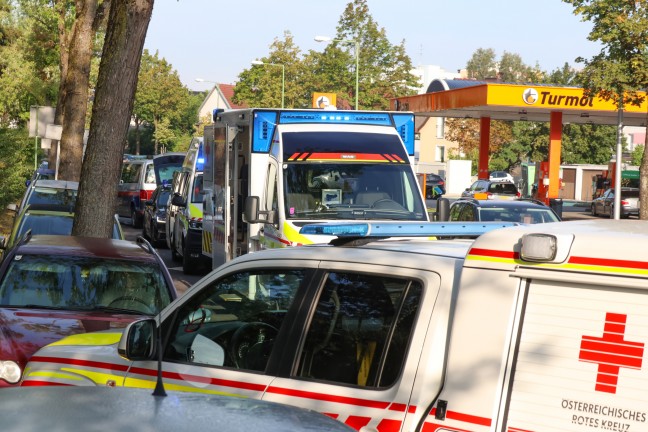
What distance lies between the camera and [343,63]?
216ft

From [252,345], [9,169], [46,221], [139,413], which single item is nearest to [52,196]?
[46,221]

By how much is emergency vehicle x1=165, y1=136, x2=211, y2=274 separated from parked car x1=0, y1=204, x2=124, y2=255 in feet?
17.6

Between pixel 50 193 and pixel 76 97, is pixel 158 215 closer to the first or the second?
pixel 76 97

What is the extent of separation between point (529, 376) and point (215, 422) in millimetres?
1392

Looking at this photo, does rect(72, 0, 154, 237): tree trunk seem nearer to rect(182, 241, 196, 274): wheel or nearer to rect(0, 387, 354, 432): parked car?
rect(182, 241, 196, 274): wheel

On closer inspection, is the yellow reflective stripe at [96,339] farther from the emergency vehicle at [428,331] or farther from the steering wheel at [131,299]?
the steering wheel at [131,299]

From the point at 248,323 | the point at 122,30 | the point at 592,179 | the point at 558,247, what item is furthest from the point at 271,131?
the point at 592,179

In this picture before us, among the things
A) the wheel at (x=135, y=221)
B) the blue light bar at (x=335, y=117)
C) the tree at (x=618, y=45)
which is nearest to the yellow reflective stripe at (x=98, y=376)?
the blue light bar at (x=335, y=117)

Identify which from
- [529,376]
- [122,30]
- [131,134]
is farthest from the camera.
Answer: [131,134]

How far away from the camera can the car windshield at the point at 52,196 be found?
57.2 feet

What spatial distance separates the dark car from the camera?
27.1 meters

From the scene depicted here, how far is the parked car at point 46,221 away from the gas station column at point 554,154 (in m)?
30.0

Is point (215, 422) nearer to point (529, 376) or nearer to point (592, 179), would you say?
point (529, 376)

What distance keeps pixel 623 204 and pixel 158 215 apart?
29.8 meters
